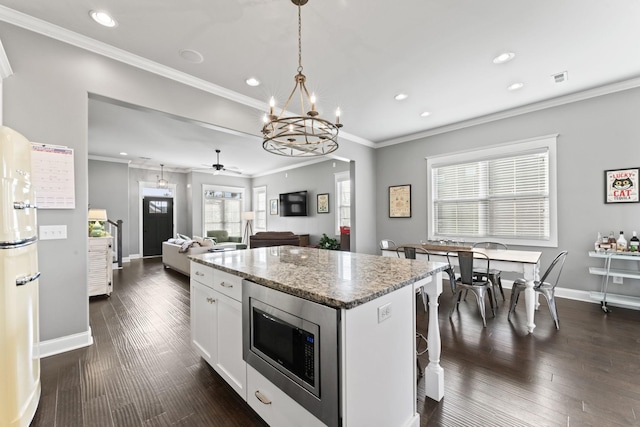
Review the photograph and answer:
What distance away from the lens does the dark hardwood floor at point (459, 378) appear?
1.68 m

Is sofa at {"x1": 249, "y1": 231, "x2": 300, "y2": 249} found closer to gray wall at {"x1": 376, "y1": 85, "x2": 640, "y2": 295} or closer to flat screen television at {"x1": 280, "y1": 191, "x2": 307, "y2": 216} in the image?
flat screen television at {"x1": 280, "y1": 191, "x2": 307, "y2": 216}

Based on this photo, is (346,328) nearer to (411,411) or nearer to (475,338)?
(411,411)

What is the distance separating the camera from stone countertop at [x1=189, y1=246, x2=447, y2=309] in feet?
3.94

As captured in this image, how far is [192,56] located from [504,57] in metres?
3.35

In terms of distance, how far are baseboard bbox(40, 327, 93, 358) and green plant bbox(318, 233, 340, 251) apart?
5.06 m

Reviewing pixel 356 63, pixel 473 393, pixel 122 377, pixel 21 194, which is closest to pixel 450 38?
pixel 356 63

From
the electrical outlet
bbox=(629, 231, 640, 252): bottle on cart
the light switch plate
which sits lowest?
the electrical outlet

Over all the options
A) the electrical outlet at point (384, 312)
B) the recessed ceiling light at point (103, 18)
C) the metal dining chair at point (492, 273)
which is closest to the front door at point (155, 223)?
the recessed ceiling light at point (103, 18)

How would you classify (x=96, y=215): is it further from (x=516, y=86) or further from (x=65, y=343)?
(x=516, y=86)

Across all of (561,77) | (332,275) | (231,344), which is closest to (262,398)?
(231,344)

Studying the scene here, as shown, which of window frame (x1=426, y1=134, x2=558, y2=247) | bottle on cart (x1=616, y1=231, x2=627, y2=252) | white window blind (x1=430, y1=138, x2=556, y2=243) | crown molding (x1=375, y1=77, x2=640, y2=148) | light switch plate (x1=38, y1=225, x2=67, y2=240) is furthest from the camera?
white window blind (x1=430, y1=138, x2=556, y2=243)

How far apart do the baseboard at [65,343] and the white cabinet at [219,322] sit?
1.23m

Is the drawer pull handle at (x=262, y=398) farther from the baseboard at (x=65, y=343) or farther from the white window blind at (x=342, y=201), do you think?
the white window blind at (x=342, y=201)

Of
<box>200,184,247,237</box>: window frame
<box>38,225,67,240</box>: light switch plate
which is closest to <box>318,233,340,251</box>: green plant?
<box>200,184,247,237</box>: window frame
